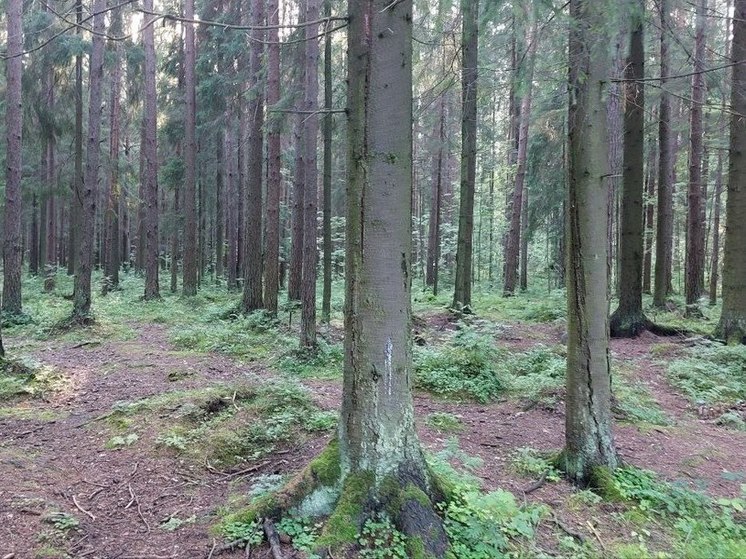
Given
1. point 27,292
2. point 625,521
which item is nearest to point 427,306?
point 625,521

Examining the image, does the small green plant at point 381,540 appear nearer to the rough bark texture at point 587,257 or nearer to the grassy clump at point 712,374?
the rough bark texture at point 587,257

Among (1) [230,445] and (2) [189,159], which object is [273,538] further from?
(2) [189,159]

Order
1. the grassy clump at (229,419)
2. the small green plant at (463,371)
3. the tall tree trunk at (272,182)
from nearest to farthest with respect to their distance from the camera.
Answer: the grassy clump at (229,419), the small green plant at (463,371), the tall tree trunk at (272,182)

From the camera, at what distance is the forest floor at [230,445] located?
3.42m

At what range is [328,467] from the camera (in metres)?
3.39

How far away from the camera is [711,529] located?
12.1ft

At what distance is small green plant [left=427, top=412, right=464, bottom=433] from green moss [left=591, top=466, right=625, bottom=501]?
69.1 inches

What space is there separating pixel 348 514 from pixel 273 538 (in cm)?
46

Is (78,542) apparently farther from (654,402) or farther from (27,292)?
(27,292)

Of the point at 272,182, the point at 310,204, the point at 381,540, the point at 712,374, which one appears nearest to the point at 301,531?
the point at 381,540

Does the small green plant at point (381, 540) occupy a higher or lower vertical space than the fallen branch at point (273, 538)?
higher

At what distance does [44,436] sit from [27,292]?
1553 cm

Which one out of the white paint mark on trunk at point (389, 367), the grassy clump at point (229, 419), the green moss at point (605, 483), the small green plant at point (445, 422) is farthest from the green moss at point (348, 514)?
the small green plant at point (445, 422)

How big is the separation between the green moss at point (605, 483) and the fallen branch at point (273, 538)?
2.53 m
